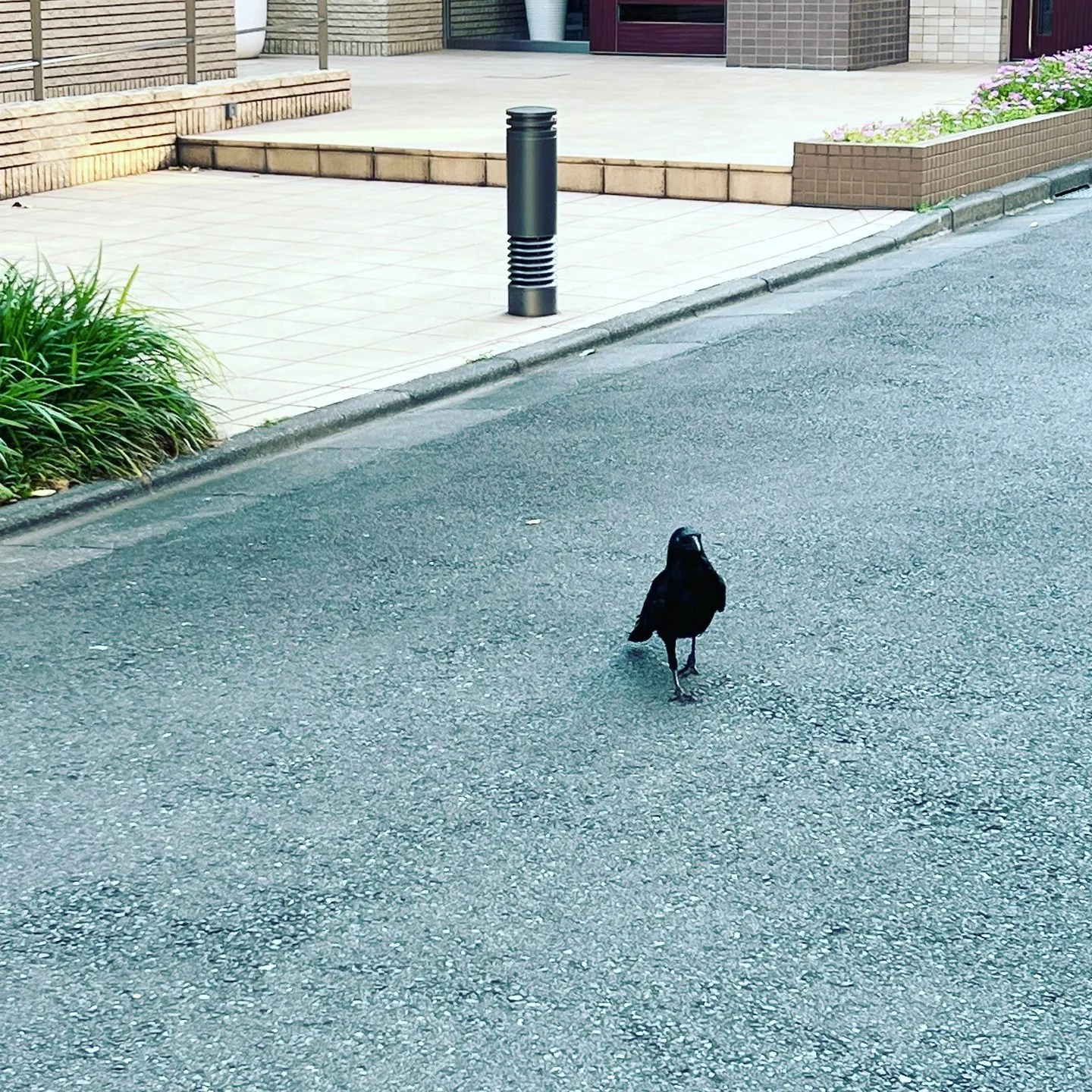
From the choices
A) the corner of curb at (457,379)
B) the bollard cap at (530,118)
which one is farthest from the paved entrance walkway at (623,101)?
the corner of curb at (457,379)

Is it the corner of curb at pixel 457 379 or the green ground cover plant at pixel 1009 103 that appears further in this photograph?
the green ground cover plant at pixel 1009 103

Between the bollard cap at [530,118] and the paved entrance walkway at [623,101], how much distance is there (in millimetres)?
4487

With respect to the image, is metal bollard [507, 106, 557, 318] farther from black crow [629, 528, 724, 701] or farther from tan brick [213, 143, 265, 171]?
tan brick [213, 143, 265, 171]

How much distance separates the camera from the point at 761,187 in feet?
45.0

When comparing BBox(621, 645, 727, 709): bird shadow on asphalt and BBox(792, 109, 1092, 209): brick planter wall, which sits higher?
BBox(792, 109, 1092, 209): brick planter wall

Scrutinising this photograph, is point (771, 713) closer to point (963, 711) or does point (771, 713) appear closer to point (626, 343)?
point (963, 711)

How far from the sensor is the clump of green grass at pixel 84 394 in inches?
286

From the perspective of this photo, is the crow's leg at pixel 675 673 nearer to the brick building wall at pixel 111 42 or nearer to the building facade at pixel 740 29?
the brick building wall at pixel 111 42

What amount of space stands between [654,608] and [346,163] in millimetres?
11048

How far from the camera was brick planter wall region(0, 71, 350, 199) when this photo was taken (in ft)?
48.4

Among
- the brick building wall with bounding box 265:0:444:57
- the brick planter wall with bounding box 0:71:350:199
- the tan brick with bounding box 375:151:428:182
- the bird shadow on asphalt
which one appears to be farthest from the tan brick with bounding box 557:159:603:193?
the brick building wall with bounding box 265:0:444:57

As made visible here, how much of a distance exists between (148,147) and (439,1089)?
544 inches

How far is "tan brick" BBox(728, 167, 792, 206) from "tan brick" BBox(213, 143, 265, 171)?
422cm

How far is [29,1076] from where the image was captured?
342 centimetres
